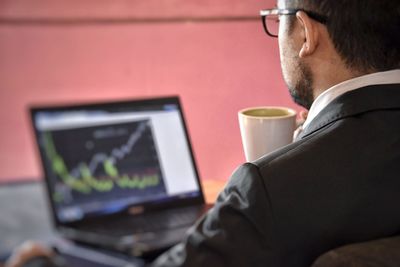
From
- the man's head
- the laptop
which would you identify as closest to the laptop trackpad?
the laptop

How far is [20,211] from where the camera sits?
0.93 meters

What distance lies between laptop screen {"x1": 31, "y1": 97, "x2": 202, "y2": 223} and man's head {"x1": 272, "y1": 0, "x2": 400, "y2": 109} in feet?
0.88

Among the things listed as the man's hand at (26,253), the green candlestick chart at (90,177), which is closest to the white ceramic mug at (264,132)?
the green candlestick chart at (90,177)

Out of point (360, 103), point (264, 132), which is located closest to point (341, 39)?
point (360, 103)

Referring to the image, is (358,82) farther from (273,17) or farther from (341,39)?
(273,17)

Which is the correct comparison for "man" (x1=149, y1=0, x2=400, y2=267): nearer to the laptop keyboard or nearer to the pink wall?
the laptop keyboard

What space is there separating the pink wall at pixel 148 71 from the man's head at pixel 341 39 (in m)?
0.17

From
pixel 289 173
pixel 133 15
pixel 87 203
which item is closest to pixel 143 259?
pixel 87 203

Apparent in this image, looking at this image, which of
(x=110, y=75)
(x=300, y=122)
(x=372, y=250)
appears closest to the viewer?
(x=372, y=250)

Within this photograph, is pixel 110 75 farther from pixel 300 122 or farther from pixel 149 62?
pixel 300 122

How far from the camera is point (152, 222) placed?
1.06 metres

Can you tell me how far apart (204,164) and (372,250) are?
0.42 meters

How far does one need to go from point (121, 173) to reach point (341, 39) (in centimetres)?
47

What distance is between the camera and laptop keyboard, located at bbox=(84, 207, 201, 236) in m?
1.01
